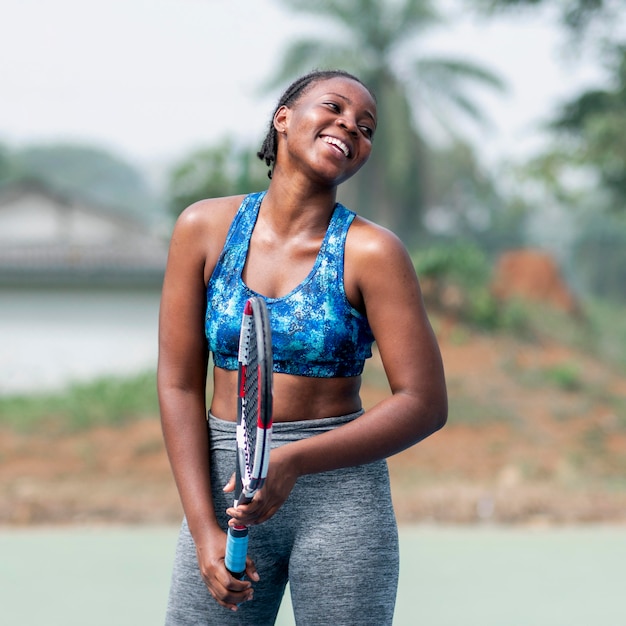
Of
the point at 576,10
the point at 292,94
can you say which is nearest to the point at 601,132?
the point at 576,10

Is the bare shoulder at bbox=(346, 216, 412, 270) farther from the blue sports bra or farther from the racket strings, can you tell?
the racket strings

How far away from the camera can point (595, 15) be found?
12.3m

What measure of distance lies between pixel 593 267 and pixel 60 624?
11287 millimetres

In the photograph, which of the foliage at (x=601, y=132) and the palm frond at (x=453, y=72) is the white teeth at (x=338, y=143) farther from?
the palm frond at (x=453, y=72)

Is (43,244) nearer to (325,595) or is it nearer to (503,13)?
(503,13)

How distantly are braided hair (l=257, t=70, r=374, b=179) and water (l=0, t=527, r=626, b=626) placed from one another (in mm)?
2985

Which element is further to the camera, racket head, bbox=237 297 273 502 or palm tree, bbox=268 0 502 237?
palm tree, bbox=268 0 502 237

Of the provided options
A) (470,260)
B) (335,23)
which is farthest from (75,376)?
(335,23)

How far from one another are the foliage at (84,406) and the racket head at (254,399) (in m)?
7.54

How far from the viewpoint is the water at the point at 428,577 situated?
448 cm

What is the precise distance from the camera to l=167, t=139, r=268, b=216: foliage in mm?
10789

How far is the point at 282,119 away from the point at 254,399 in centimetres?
51

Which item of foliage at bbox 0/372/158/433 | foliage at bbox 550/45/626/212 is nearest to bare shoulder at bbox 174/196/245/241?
foliage at bbox 0/372/158/433

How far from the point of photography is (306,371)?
165cm
